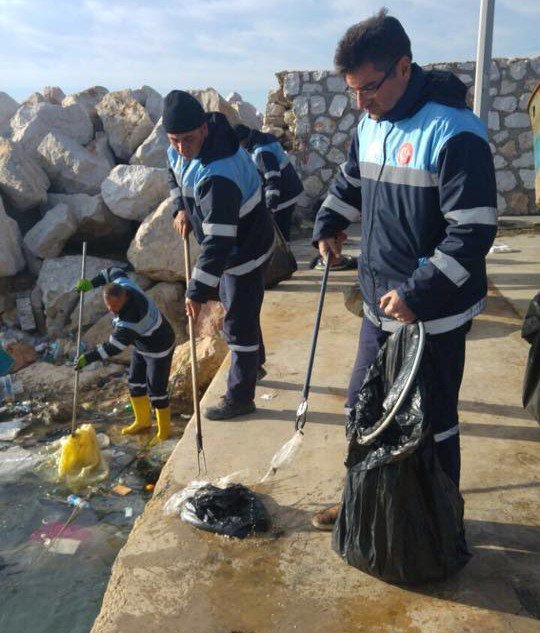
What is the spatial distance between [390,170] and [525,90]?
373 inches

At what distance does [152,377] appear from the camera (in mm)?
5453

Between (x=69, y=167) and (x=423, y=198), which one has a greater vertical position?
(x=69, y=167)

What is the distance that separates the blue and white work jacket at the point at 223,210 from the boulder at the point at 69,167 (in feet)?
20.0

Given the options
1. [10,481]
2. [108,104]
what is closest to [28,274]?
[108,104]

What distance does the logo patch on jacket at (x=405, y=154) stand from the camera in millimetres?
2277

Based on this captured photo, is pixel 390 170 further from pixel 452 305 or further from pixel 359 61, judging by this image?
pixel 452 305

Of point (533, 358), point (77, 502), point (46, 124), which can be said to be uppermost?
point (46, 124)

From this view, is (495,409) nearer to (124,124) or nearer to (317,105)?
(317,105)

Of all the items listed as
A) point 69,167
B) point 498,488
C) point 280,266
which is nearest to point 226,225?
point 498,488

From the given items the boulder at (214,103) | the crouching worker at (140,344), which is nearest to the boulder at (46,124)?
the boulder at (214,103)

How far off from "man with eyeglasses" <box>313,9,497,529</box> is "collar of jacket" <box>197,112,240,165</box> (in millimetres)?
1192

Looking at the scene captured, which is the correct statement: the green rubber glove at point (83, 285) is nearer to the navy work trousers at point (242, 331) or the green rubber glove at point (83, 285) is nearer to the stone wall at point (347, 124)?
the navy work trousers at point (242, 331)

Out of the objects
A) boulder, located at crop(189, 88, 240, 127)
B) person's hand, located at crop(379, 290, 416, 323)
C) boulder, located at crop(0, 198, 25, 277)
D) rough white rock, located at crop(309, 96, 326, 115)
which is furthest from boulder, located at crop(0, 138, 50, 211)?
person's hand, located at crop(379, 290, 416, 323)

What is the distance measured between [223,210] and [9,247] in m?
6.18
